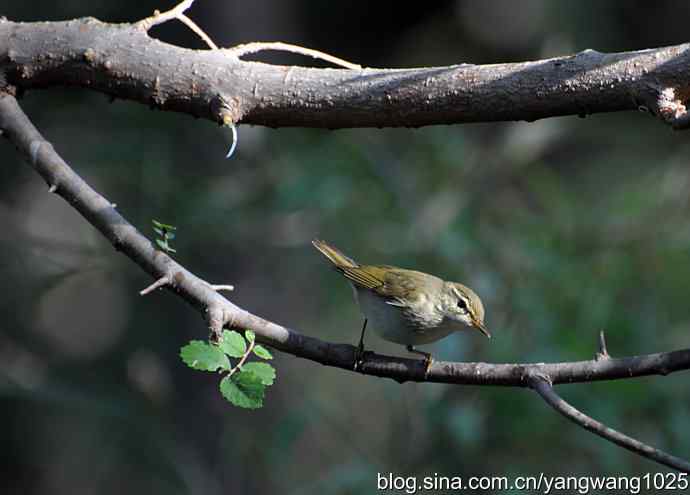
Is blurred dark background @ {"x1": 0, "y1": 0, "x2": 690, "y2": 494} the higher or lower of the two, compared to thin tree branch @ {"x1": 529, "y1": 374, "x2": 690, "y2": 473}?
higher

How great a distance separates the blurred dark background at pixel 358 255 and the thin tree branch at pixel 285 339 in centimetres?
215

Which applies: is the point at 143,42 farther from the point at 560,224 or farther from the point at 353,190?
the point at 560,224

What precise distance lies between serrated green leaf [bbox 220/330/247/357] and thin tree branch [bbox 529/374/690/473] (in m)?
0.70

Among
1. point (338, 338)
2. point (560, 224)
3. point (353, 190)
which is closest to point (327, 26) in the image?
point (338, 338)

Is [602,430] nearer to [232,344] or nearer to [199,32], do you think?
[232,344]

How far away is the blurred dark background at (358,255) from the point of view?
467 cm

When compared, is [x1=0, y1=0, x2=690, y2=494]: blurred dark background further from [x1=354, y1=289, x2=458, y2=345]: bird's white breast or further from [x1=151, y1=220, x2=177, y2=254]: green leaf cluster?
[x1=151, y1=220, x2=177, y2=254]: green leaf cluster

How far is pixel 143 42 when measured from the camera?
2621 millimetres

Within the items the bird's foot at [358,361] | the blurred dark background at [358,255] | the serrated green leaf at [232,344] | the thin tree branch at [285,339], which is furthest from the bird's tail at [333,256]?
the serrated green leaf at [232,344]

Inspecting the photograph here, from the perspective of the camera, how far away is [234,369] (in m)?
2.01

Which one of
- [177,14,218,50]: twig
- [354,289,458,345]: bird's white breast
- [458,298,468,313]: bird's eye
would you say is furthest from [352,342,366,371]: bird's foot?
[458,298,468,313]: bird's eye

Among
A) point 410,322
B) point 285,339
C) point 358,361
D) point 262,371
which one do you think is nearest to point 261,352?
point 262,371

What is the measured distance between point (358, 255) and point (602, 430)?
3.76 m

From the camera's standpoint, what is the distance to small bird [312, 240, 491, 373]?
3432 mm
